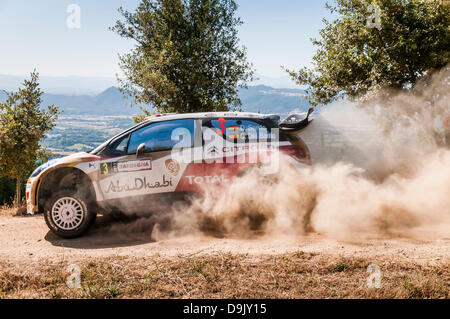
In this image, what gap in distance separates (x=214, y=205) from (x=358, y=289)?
2871mm

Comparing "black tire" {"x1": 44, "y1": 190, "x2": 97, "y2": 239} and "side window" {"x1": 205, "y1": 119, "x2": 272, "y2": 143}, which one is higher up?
"side window" {"x1": 205, "y1": 119, "x2": 272, "y2": 143}

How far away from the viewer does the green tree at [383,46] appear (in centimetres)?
877

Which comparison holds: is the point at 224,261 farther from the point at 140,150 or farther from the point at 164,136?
the point at 164,136

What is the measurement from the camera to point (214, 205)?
20.4ft

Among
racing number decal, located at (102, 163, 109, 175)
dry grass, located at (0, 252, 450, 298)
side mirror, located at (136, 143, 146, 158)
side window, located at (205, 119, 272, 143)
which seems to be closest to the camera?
dry grass, located at (0, 252, 450, 298)

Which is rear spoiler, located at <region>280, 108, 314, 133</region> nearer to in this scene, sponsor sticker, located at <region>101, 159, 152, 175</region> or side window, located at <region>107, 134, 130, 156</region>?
sponsor sticker, located at <region>101, 159, 152, 175</region>

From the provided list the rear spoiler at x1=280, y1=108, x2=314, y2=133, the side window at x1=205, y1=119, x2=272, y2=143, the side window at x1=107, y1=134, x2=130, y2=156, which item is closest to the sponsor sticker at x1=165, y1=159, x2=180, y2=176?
the side window at x1=107, y1=134, x2=130, y2=156

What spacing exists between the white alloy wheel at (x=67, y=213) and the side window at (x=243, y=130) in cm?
265

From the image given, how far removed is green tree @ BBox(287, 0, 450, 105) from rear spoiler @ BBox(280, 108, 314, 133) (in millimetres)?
4276

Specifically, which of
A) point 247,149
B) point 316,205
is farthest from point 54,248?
point 316,205

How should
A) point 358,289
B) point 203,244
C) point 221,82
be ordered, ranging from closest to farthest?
point 358,289
point 203,244
point 221,82

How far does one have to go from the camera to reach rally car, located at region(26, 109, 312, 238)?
6035 millimetres

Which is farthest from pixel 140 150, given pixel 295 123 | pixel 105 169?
pixel 295 123
